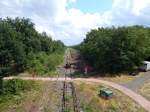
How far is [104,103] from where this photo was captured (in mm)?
35188

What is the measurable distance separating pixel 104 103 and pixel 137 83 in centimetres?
1044

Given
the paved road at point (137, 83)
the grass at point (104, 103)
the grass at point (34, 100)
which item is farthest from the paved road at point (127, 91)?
the grass at point (34, 100)

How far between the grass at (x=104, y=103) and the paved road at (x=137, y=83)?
318cm

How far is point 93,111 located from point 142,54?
64.2 feet

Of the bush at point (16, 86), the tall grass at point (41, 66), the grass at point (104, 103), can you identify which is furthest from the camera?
the tall grass at point (41, 66)

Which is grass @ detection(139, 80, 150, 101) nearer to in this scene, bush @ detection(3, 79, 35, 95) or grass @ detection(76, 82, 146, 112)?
grass @ detection(76, 82, 146, 112)

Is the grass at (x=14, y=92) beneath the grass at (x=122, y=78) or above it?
beneath

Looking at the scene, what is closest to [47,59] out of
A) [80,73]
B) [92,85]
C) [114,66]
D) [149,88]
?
[80,73]

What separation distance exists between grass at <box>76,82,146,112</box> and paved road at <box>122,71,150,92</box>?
125 inches

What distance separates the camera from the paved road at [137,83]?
41.6m

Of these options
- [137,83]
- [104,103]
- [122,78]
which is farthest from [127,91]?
[122,78]

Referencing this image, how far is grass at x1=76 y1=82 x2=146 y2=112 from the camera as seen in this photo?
33.8 meters

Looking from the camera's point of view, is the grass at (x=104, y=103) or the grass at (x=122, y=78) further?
the grass at (x=122, y=78)

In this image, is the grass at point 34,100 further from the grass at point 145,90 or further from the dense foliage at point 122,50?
the dense foliage at point 122,50
